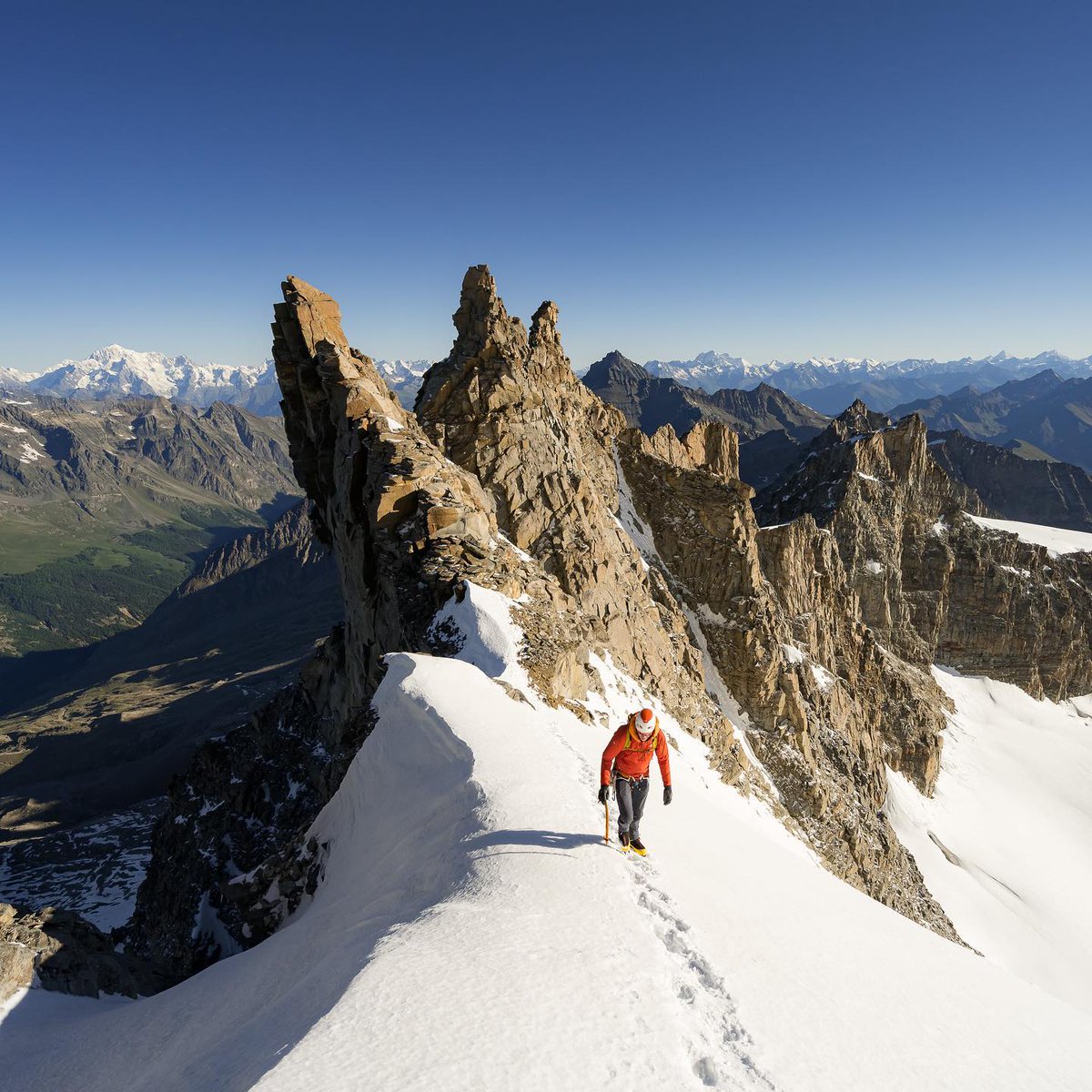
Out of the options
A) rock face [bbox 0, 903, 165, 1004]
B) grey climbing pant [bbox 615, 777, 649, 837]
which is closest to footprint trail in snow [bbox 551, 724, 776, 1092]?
grey climbing pant [bbox 615, 777, 649, 837]

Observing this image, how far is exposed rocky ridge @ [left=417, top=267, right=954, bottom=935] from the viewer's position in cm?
3972

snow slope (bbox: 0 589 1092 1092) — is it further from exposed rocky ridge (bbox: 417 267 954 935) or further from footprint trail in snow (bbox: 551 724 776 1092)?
exposed rocky ridge (bbox: 417 267 954 935)

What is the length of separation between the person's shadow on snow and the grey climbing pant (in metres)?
0.56

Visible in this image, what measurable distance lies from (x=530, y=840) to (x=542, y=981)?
12.2ft

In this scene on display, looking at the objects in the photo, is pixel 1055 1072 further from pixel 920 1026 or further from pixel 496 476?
pixel 496 476

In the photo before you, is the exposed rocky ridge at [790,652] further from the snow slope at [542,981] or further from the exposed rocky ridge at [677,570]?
the snow slope at [542,981]

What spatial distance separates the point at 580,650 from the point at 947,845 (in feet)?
226

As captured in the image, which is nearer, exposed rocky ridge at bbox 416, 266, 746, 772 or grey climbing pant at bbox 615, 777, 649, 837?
grey climbing pant at bbox 615, 777, 649, 837

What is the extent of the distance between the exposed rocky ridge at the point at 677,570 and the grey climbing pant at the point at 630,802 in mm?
23047

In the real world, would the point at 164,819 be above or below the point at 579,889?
below

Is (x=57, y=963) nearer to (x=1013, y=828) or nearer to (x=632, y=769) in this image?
(x=632, y=769)

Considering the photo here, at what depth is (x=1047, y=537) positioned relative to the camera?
366 ft

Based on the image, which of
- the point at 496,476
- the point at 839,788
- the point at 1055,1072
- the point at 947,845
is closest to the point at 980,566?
the point at 947,845

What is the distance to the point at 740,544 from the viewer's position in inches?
2122
